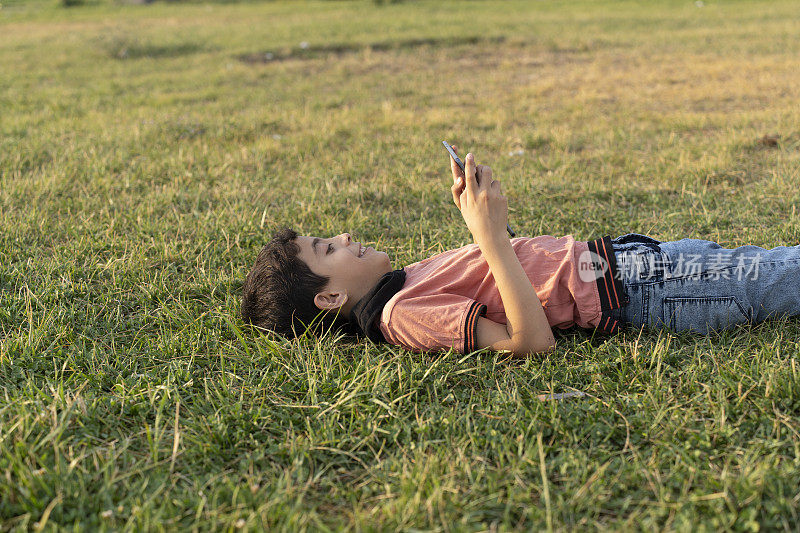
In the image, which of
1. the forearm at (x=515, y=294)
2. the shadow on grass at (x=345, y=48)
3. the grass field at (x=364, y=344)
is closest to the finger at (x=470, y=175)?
the forearm at (x=515, y=294)

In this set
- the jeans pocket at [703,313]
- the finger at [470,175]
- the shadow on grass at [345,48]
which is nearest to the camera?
the finger at [470,175]

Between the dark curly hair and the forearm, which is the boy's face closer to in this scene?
the dark curly hair

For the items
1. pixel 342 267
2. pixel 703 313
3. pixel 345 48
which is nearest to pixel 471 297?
pixel 342 267

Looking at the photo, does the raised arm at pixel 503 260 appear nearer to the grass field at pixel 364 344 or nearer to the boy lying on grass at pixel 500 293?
the boy lying on grass at pixel 500 293

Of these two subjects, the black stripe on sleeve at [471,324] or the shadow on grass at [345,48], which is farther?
the shadow on grass at [345,48]

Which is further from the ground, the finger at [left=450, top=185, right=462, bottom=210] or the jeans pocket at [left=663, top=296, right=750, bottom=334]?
the finger at [left=450, top=185, right=462, bottom=210]

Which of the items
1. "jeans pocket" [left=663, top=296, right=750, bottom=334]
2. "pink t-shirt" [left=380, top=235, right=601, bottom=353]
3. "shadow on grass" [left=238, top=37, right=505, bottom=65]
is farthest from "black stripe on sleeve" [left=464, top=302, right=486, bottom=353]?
"shadow on grass" [left=238, top=37, right=505, bottom=65]

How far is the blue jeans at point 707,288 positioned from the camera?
2580 mm

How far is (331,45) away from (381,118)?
4799 mm

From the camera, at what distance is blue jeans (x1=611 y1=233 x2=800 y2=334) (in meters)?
2.58

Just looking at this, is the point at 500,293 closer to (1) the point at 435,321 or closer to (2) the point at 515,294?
(2) the point at 515,294

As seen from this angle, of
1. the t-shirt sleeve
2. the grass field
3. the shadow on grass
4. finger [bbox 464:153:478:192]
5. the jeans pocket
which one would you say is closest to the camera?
the grass field

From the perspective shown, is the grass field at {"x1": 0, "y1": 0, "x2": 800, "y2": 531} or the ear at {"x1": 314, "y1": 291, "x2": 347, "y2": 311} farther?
the ear at {"x1": 314, "y1": 291, "x2": 347, "y2": 311}

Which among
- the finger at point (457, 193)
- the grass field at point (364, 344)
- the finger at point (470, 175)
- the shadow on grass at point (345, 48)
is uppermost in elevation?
the shadow on grass at point (345, 48)
